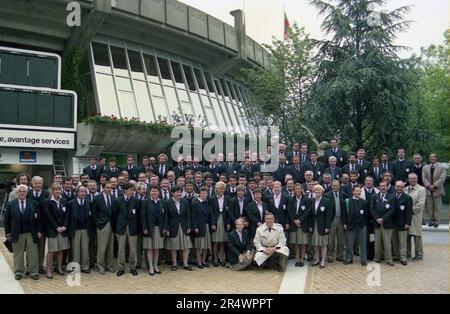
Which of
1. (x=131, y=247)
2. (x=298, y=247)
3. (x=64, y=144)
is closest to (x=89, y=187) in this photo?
(x=131, y=247)

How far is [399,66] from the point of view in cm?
1714

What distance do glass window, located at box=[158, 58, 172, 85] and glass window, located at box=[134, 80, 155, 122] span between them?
67.6 inches

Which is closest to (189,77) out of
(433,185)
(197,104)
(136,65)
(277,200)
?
(197,104)

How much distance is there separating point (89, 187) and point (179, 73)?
1785 centimetres

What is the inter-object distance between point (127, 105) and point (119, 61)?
2881 mm

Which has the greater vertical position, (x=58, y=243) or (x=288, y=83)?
(x=288, y=83)

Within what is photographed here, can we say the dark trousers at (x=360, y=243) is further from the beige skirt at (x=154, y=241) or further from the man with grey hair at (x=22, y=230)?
the man with grey hair at (x=22, y=230)

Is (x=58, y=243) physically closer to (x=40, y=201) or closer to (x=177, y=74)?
(x=40, y=201)

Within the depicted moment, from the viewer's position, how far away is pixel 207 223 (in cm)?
996

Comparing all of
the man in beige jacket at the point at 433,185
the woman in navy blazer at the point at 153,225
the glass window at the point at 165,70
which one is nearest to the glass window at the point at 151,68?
the glass window at the point at 165,70

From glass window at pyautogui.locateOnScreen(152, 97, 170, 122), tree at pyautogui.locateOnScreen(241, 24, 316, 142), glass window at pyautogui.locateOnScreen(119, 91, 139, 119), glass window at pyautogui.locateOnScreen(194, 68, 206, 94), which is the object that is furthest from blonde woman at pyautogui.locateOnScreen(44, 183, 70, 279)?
glass window at pyautogui.locateOnScreen(194, 68, 206, 94)

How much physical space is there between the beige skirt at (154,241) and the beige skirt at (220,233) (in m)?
1.22

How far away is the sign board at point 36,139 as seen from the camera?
1744cm
